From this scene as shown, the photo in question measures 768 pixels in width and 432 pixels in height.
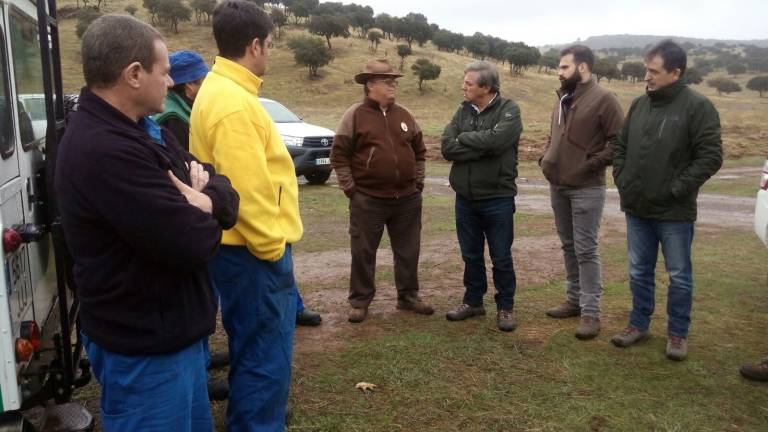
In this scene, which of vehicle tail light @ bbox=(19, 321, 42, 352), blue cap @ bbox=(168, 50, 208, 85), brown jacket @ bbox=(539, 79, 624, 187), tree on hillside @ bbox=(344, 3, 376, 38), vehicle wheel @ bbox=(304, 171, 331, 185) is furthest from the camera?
tree on hillside @ bbox=(344, 3, 376, 38)

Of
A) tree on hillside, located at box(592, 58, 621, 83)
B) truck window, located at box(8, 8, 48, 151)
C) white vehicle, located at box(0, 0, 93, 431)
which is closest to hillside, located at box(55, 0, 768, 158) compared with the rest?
tree on hillside, located at box(592, 58, 621, 83)

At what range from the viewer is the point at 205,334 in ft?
7.09

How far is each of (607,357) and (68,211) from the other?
12.2ft

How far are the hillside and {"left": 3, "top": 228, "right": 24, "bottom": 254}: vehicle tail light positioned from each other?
739 inches

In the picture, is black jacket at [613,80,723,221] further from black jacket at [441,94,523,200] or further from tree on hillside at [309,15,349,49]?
tree on hillside at [309,15,349,49]

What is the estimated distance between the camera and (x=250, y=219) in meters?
2.65

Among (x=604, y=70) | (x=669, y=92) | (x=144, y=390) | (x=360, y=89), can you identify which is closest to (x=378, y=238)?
(x=669, y=92)

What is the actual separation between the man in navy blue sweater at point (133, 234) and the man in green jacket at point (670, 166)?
3237 millimetres

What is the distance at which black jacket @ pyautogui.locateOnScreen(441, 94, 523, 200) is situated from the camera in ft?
15.6

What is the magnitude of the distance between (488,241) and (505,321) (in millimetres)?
643

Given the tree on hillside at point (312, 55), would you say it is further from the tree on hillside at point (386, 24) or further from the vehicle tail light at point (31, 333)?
the vehicle tail light at point (31, 333)

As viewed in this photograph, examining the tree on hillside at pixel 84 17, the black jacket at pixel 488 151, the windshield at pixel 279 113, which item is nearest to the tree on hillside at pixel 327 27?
the tree on hillside at pixel 84 17

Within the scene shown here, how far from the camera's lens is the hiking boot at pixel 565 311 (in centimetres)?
521

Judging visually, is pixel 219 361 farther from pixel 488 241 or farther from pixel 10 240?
pixel 488 241
